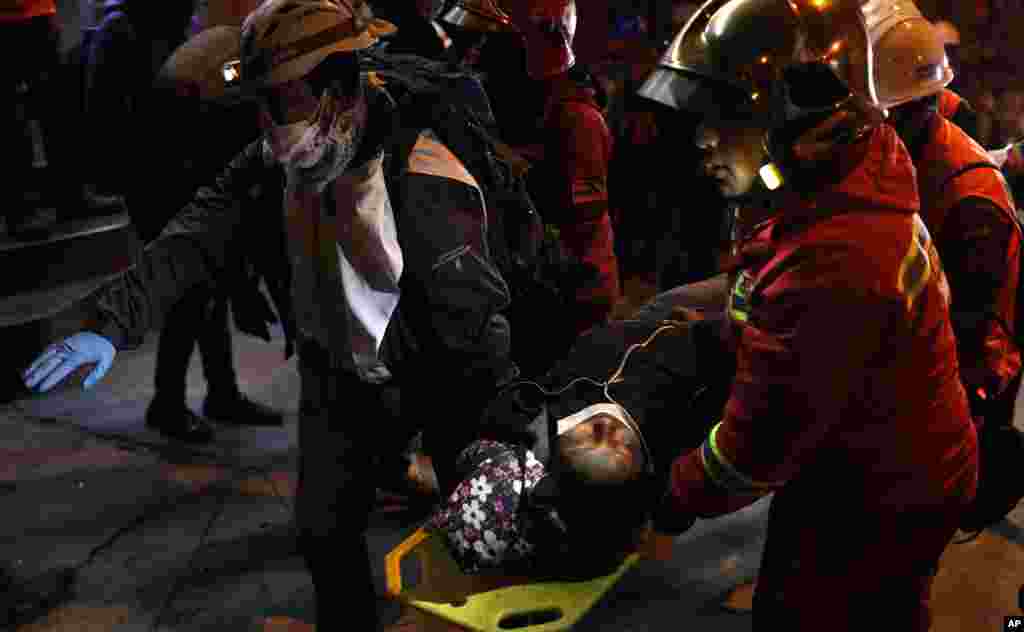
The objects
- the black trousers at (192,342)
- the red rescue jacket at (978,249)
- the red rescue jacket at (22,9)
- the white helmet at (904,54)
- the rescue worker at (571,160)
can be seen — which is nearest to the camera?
the red rescue jacket at (978,249)

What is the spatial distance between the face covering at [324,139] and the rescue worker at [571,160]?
1.32 m

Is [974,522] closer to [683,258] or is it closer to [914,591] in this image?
[914,591]

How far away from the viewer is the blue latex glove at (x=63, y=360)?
9.15 feet

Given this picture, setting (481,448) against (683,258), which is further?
(683,258)

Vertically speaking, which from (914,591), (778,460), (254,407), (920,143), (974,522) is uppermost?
(920,143)

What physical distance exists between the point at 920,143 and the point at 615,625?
1948mm

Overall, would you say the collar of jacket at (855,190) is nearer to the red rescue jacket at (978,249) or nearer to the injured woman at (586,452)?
the injured woman at (586,452)

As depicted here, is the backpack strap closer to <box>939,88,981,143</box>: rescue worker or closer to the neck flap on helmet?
<box>939,88,981,143</box>: rescue worker

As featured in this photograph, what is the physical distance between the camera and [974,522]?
2.71 metres

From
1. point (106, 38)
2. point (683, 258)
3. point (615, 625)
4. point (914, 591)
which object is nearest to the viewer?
point (914, 591)

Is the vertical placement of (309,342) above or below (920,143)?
below

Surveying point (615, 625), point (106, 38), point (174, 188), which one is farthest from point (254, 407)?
point (615, 625)

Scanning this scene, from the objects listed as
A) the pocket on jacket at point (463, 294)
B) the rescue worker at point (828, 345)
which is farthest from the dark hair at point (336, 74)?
the rescue worker at point (828, 345)

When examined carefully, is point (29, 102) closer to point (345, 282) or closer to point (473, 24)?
point (473, 24)
